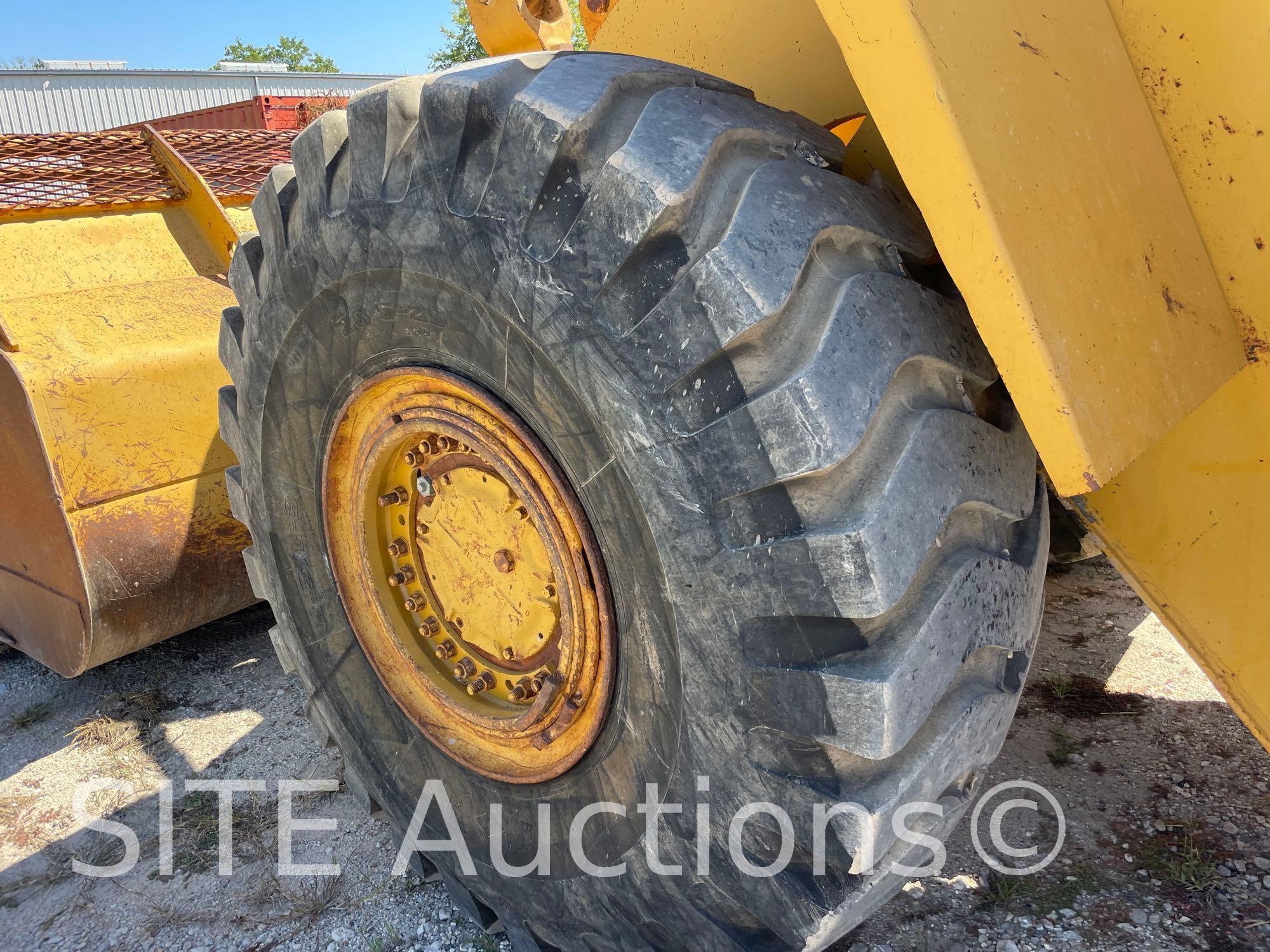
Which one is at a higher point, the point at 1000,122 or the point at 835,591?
the point at 1000,122

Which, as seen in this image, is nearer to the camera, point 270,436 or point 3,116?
point 270,436

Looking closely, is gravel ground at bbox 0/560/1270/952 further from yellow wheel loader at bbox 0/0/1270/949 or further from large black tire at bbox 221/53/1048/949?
large black tire at bbox 221/53/1048/949

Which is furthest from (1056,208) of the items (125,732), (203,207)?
(203,207)

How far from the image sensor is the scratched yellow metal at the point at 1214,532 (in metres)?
1.36

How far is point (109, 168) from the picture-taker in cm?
337

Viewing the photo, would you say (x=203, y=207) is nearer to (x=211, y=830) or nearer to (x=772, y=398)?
(x=211, y=830)

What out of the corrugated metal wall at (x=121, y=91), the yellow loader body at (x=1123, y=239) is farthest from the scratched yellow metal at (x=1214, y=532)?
the corrugated metal wall at (x=121, y=91)

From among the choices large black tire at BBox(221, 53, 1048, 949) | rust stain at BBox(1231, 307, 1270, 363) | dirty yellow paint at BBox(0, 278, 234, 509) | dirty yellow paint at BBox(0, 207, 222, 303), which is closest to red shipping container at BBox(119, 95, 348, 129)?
dirty yellow paint at BBox(0, 207, 222, 303)

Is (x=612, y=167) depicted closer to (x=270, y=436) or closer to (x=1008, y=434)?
(x=1008, y=434)

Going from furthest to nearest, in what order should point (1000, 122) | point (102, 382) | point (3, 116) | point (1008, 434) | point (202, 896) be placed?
point (3, 116) → point (102, 382) → point (202, 896) → point (1008, 434) → point (1000, 122)

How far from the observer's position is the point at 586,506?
139 cm

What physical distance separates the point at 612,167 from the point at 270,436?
45.2 inches

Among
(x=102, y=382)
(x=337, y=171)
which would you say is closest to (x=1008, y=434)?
(x=337, y=171)

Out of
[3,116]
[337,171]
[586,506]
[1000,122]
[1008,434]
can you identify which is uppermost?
[1000,122]
